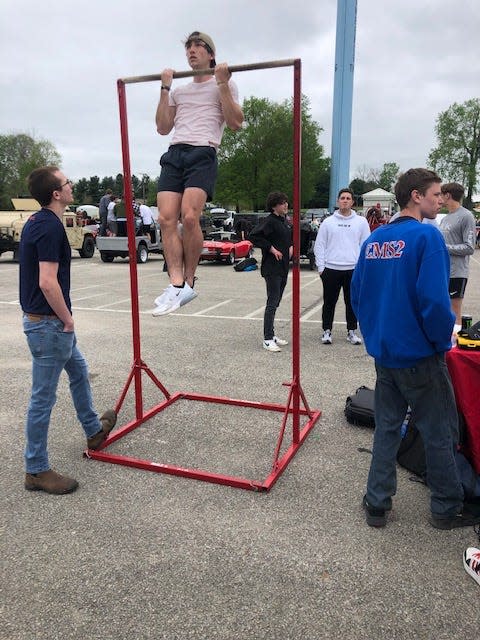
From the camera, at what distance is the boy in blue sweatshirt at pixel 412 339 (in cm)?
239

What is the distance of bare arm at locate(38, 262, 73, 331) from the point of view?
110 inches

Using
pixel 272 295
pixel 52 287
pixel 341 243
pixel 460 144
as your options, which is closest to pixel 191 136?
pixel 52 287

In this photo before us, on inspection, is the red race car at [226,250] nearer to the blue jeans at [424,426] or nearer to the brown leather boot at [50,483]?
the brown leather boot at [50,483]

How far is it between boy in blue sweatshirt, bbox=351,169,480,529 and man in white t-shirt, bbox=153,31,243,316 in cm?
132

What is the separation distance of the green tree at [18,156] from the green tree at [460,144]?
50.1 m

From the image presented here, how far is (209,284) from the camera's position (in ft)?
42.8

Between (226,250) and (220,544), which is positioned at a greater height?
(226,250)

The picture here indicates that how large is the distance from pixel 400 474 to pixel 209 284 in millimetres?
10147

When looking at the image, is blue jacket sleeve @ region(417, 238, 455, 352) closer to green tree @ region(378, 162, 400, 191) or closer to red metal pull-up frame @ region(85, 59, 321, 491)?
red metal pull-up frame @ region(85, 59, 321, 491)

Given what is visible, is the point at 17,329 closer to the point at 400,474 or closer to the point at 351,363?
the point at 351,363


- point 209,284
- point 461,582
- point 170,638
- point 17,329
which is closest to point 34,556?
point 170,638

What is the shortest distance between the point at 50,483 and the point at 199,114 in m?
2.67

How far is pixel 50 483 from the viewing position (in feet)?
10.0

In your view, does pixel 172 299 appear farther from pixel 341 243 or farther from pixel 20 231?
pixel 20 231
